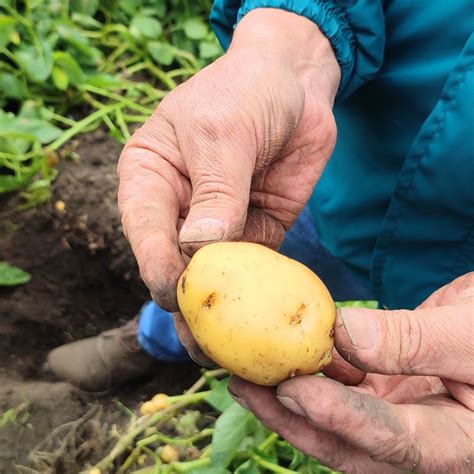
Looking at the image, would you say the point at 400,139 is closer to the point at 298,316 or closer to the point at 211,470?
the point at 298,316

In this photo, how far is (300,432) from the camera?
1021 millimetres

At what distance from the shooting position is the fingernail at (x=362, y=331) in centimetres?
88

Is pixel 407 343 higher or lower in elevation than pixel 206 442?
higher

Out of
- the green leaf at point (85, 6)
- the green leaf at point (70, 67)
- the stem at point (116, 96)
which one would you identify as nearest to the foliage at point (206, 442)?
the stem at point (116, 96)

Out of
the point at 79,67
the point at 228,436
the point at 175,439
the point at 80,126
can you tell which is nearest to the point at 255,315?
the point at 228,436

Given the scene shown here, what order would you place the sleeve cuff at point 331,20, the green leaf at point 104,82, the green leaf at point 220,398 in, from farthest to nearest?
the green leaf at point 104,82
the green leaf at point 220,398
the sleeve cuff at point 331,20

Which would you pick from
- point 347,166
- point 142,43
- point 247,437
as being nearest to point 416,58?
point 347,166

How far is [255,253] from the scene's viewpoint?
37.9 inches

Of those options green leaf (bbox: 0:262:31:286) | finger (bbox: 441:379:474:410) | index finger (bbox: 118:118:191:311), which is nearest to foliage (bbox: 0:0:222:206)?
green leaf (bbox: 0:262:31:286)

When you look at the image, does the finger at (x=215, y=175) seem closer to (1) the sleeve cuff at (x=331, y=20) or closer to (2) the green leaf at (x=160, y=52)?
(1) the sleeve cuff at (x=331, y=20)

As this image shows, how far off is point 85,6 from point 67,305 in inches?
52.2

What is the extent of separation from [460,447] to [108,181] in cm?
156

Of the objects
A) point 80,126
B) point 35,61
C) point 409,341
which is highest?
point 35,61

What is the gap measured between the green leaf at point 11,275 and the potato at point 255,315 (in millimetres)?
1044
